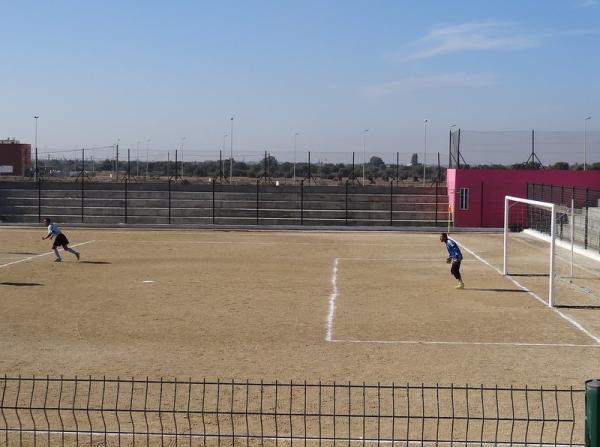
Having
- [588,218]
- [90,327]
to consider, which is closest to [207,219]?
[588,218]

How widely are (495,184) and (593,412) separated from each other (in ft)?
140

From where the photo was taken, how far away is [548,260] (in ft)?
101

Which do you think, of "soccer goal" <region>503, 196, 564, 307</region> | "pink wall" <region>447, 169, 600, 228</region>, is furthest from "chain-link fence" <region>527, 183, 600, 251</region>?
"pink wall" <region>447, 169, 600, 228</region>

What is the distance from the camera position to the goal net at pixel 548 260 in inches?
851

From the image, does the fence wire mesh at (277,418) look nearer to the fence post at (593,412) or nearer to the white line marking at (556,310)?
the fence post at (593,412)

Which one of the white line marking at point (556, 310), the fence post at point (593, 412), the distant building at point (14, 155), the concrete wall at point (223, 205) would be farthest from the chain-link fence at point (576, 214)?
the distant building at point (14, 155)

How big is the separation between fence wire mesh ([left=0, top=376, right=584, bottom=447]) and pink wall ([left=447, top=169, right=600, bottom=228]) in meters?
35.4

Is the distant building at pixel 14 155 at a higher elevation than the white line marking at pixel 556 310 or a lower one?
higher

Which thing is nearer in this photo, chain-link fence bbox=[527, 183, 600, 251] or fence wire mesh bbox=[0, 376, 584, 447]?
fence wire mesh bbox=[0, 376, 584, 447]

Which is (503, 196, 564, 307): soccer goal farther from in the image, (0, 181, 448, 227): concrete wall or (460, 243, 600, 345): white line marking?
(0, 181, 448, 227): concrete wall

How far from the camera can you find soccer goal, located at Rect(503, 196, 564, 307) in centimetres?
2172

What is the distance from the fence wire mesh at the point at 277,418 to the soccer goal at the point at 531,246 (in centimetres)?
984

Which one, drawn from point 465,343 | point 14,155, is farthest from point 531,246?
point 14,155

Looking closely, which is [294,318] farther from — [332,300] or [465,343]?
[465,343]
